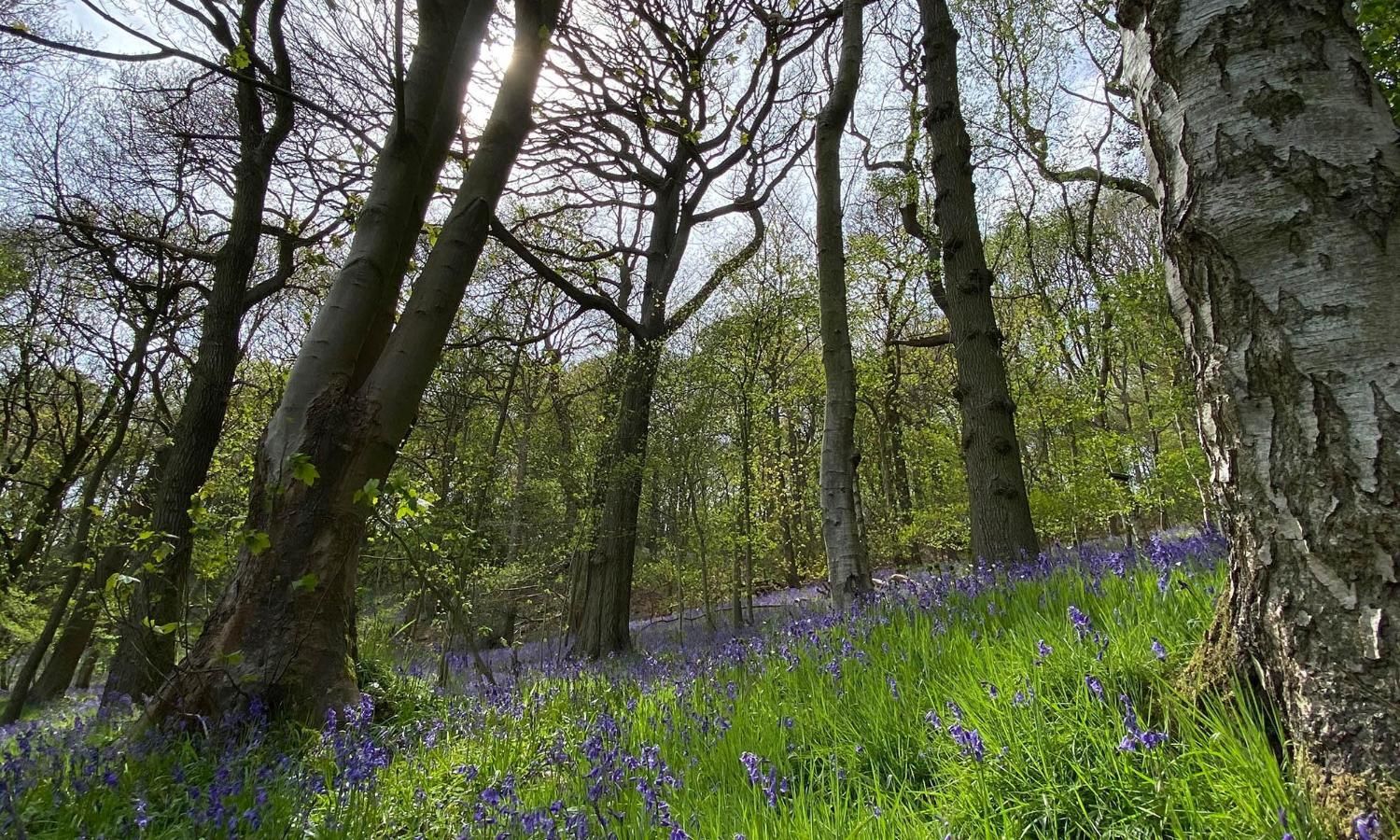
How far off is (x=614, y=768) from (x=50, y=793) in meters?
2.26

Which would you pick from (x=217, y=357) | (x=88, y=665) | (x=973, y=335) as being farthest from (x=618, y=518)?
(x=88, y=665)

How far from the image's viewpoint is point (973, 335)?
5430 mm

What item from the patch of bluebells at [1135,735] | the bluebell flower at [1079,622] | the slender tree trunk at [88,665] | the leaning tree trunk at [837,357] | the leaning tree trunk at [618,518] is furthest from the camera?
the slender tree trunk at [88,665]

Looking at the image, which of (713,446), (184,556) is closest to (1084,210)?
(713,446)

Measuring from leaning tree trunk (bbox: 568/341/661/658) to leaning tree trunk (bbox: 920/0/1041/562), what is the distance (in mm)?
5259

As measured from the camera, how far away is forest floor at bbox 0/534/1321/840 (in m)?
1.49

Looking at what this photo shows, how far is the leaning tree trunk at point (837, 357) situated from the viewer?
5.14m

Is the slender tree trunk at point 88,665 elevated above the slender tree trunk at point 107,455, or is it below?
below

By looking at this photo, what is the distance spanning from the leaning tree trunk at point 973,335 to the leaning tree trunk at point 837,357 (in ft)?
2.60

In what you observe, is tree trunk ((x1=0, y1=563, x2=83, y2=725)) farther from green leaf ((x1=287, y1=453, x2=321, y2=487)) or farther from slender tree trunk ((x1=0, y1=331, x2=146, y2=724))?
green leaf ((x1=287, y1=453, x2=321, y2=487))

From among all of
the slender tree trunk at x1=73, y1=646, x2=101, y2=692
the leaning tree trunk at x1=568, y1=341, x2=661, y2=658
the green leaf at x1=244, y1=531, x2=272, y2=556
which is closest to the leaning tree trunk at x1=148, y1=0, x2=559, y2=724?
the green leaf at x1=244, y1=531, x2=272, y2=556

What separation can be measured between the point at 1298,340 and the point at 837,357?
13.9 feet

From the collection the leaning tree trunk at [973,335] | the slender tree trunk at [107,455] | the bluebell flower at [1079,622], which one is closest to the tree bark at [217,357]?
the slender tree trunk at [107,455]

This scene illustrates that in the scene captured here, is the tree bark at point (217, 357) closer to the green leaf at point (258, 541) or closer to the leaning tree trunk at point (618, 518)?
the green leaf at point (258, 541)
